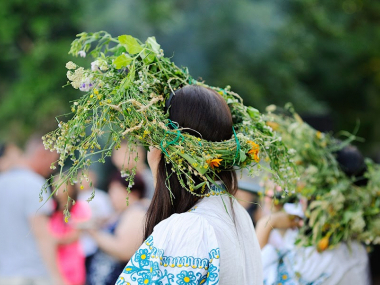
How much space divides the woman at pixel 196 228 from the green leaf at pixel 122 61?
0.80ft

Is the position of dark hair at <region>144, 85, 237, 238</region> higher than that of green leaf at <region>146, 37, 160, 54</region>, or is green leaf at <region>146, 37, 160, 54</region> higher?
green leaf at <region>146, 37, 160, 54</region>

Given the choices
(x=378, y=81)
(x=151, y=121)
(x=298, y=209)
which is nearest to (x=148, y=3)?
(x=378, y=81)

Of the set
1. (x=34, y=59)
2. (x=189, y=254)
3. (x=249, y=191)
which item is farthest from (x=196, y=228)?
(x=34, y=59)

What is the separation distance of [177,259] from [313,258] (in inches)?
52.0

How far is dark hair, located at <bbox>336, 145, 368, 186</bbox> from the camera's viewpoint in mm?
2781

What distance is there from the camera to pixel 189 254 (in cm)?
156

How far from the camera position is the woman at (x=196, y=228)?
5.13ft

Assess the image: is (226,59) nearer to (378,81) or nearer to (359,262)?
(378,81)

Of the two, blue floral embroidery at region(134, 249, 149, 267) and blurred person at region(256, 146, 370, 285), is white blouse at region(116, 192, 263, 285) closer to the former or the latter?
blue floral embroidery at region(134, 249, 149, 267)

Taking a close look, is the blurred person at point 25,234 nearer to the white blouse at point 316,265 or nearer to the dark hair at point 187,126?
the white blouse at point 316,265

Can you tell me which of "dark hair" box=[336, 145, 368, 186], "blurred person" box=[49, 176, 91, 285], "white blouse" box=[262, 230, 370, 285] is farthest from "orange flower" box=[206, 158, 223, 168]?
"blurred person" box=[49, 176, 91, 285]

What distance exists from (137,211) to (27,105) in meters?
8.73

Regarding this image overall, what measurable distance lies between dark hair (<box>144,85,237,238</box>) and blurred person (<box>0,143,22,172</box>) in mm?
3559

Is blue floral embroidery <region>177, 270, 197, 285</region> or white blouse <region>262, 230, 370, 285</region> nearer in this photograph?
blue floral embroidery <region>177, 270, 197, 285</region>
